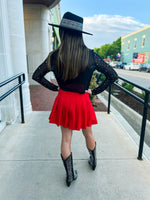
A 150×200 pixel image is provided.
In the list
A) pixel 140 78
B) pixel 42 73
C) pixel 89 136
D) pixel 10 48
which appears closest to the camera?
pixel 42 73

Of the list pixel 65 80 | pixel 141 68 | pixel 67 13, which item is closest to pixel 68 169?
pixel 65 80

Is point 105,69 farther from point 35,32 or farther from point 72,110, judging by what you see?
point 35,32

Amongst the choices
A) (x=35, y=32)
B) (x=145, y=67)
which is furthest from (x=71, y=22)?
(x=145, y=67)

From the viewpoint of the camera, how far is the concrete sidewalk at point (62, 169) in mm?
1871

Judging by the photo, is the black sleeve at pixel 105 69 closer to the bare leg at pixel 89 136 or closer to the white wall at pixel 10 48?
the bare leg at pixel 89 136

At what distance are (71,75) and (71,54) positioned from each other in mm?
195

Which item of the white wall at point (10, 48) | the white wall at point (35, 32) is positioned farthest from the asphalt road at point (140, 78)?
the white wall at point (10, 48)

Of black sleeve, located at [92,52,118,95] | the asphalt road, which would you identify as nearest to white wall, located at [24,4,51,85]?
black sleeve, located at [92,52,118,95]

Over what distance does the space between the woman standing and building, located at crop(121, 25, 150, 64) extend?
3435 cm

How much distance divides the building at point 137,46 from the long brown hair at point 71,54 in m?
34.5

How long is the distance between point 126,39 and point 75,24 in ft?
152

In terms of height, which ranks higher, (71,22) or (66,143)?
(71,22)

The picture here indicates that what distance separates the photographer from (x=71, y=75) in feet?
5.37

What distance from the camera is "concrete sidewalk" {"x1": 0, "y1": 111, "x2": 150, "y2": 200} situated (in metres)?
1.87
